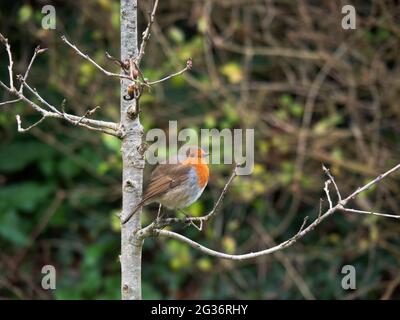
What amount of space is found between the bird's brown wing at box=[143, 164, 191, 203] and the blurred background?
4.44ft

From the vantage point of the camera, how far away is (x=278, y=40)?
6.26 m

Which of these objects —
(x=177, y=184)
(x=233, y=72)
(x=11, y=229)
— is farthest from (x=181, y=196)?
(x=11, y=229)

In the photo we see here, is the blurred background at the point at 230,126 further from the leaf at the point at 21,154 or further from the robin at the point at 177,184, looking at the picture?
the robin at the point at 177,184

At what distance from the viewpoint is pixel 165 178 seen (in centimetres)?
388

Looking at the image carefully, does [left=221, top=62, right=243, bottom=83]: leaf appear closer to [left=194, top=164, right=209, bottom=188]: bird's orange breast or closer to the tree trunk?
[left=194, top=164, right=209, bottom=188]: bird's orange breast

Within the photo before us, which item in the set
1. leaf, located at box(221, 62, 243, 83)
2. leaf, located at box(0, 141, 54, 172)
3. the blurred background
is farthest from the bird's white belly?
leaf, located at box(0, 141, 54, 172)

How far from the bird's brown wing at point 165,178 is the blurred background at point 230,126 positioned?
1.35m

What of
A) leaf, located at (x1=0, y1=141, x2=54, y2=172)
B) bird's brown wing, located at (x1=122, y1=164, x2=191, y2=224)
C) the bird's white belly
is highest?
leaf, located at (x1=0, y1=141, x2=54, y2=172)

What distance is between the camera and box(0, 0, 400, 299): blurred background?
5.67 m

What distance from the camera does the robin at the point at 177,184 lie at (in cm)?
382

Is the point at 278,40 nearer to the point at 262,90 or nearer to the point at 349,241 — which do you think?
the point at 262,90

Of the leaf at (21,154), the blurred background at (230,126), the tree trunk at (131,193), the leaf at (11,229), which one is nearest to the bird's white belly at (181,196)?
the tree trunk at (131,193)
